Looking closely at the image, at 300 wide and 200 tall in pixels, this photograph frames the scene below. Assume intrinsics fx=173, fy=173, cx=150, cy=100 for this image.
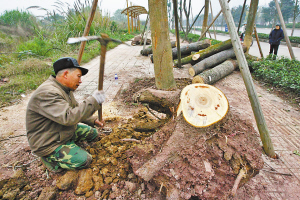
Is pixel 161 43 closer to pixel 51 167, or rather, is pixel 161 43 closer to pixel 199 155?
pixel 199 155

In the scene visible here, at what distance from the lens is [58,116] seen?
5.58 ft

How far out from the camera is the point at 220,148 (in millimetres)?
1927

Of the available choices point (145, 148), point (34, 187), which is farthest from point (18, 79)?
A: point (145, 148)

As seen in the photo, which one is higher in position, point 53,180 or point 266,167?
point 53,180

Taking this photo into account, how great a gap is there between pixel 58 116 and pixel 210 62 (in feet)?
17.8

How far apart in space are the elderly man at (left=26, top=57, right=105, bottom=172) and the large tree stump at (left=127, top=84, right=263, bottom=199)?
2.33ft

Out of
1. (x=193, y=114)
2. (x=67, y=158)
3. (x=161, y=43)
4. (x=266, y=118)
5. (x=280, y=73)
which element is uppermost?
(x=161, y=43)

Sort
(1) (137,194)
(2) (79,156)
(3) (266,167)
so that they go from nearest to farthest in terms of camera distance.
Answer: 1. (1) (137,194)
2. (2) (79,156)
3. (3) (266,167)

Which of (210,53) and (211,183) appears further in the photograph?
(210,53)

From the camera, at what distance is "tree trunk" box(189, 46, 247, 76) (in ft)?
18.8

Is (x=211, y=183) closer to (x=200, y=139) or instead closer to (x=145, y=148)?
(x=200, y=139)

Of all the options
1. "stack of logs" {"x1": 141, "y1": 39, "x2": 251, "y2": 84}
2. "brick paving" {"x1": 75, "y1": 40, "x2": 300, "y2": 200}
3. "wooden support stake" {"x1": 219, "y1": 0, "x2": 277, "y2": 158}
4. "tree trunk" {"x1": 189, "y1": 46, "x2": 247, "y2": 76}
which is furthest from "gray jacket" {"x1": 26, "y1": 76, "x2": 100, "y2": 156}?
"tree trunk" {"x1": 189, "y1": 46, "x2": 247, "y2": 76}

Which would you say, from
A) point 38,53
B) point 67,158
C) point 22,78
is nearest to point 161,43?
point 67,158

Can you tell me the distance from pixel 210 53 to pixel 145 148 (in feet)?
18.2
